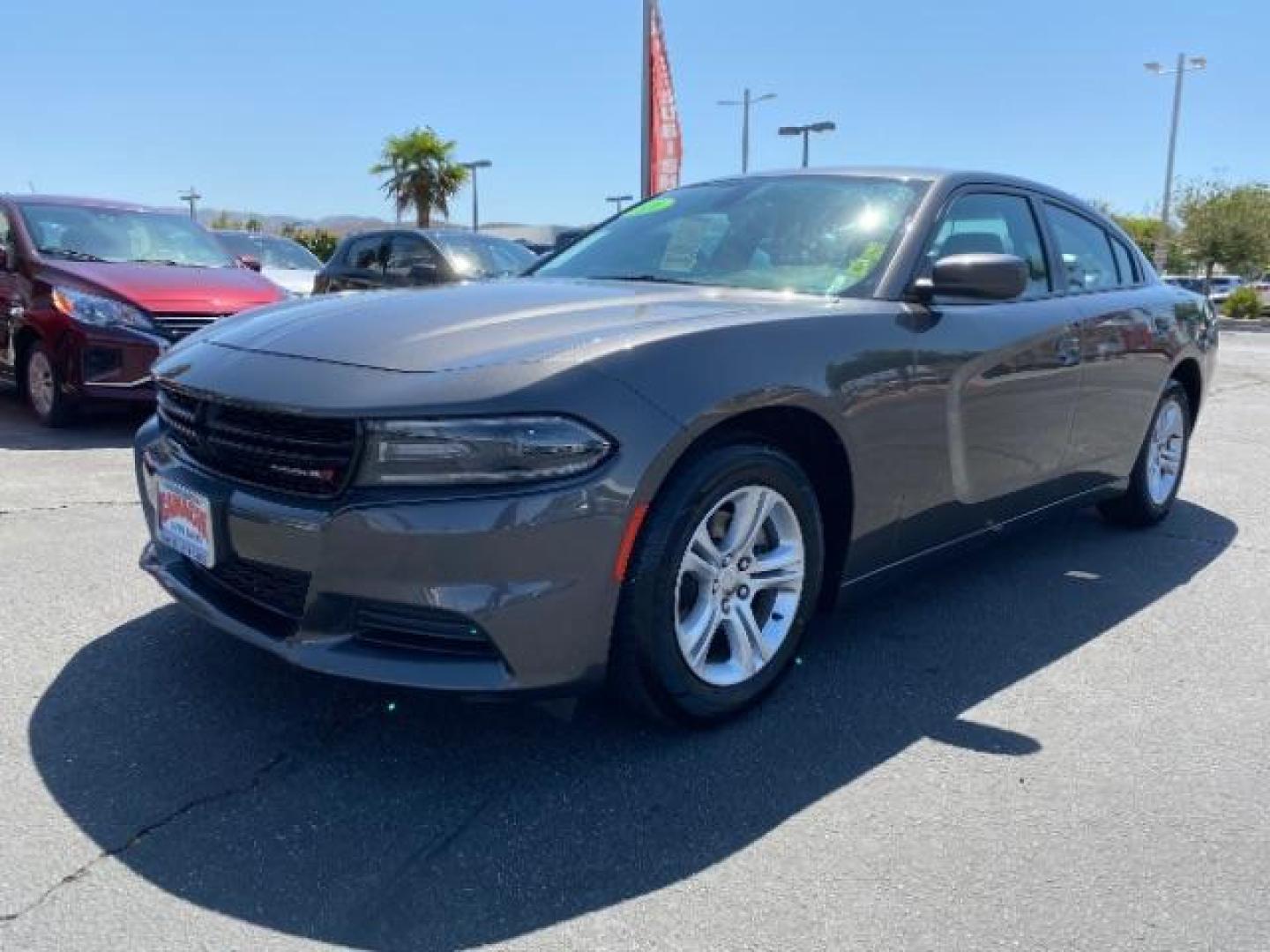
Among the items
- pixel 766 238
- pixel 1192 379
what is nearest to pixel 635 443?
pixel 766 238

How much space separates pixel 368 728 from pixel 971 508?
6.62ft

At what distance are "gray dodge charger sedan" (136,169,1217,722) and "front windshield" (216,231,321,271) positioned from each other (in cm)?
1007

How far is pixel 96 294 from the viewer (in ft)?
22.2

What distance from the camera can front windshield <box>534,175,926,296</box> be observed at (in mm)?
3418

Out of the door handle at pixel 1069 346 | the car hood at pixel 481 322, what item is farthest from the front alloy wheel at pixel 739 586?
the door handle at pixel 1069 346

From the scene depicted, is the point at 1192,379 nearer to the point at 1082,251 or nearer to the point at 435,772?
Result: the point at 1082,251

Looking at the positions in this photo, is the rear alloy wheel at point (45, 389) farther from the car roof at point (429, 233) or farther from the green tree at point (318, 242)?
the green tree at point (318, 242)

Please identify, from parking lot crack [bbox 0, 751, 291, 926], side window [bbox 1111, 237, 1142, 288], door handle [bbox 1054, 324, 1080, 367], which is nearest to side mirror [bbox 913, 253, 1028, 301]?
door handle [bbox 1054, 324, 1080, 367]

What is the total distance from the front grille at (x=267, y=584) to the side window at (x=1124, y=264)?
3.81 metres

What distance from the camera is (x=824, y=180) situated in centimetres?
382

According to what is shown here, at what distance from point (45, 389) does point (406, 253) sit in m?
3.62

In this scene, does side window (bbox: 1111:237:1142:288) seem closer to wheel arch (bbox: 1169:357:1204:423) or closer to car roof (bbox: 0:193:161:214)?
wheel arch (bbox: 1169:357:1204:423)

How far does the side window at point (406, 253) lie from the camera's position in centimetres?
947

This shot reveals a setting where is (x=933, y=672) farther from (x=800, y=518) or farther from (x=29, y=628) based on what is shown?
(x=29, y=628)
